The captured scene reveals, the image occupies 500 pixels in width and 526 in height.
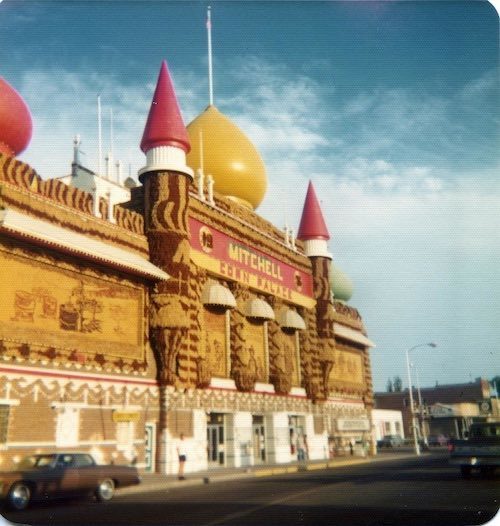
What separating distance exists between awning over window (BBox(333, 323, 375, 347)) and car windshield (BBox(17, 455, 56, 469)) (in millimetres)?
32070

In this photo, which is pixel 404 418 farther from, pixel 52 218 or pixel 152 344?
pixel 52 218

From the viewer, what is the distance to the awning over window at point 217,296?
30422 mm

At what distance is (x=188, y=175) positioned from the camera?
A: 29859 millimetres

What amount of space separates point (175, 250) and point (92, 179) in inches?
365

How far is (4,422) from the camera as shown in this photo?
804 inches

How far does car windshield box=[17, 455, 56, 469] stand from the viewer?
16016 millimetres

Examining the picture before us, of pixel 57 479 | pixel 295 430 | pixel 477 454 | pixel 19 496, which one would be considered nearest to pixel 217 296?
pixel 295 430

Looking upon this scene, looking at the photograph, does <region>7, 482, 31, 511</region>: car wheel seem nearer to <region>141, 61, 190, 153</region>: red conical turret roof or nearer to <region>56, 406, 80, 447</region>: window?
<region>56, 406, 80, 447</region>: window

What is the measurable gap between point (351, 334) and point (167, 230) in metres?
26.4

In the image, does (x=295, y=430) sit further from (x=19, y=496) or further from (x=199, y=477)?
(x=19, y=496)

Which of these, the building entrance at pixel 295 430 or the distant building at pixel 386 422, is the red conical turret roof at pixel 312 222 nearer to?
the building entrance at pixel 295 430

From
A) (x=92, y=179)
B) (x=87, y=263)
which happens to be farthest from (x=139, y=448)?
(x=92, y=179)

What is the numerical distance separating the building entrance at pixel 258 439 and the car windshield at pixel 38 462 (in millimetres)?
20301

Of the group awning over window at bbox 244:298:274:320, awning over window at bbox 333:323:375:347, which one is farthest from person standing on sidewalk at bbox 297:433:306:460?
awning over window at bbox 244:298:274:320
